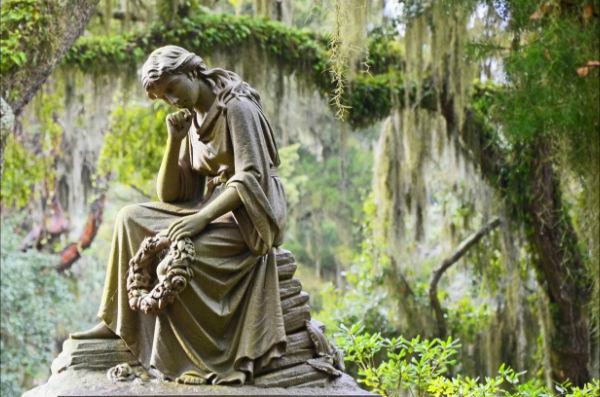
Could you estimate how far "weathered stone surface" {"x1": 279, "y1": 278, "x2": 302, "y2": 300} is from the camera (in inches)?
203

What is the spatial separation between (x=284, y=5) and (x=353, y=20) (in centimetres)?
313

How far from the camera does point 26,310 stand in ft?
42.9

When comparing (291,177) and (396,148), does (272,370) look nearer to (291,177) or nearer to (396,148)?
(396,148)

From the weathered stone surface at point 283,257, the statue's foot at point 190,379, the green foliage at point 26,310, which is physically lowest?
the green foliage at point 26,310

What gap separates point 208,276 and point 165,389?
521 mm

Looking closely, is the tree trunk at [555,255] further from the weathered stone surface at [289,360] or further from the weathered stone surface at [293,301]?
the weathered stone surface at [289,360]

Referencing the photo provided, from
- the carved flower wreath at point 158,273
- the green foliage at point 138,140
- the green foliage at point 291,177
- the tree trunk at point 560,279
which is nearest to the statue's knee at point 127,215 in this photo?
the carved flower wreath at point 158,273

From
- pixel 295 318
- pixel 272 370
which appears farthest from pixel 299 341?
pixel 272 370

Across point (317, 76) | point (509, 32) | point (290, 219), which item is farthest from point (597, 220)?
point (290, 219)

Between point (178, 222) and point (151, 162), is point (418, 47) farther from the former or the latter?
point (178, 222)

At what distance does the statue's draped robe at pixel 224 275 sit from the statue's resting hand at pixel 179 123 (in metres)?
0.06

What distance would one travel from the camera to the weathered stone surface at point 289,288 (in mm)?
5167

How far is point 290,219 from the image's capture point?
1692 centimetres

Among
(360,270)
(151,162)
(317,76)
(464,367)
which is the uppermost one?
(317,76)
